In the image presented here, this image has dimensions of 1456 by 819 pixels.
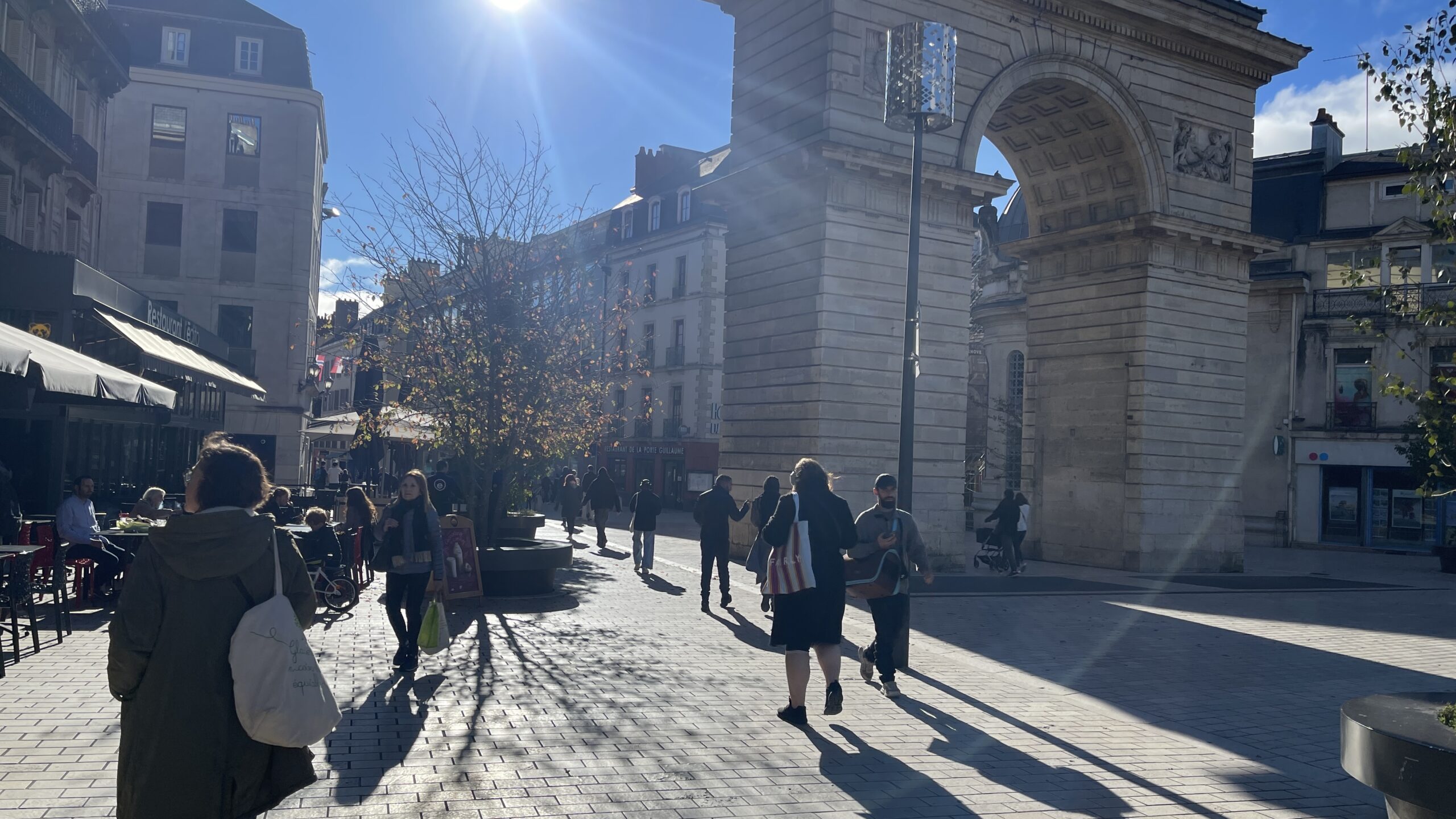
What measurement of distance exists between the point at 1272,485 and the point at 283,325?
3243 centimetres

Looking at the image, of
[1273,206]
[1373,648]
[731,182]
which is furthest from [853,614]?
[1273,206]

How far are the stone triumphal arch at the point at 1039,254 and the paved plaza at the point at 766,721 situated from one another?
21.6ft

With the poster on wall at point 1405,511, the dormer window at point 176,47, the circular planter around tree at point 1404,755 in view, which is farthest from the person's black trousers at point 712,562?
the dormer window at point 176,47

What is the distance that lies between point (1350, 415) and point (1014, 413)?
10.6 meters

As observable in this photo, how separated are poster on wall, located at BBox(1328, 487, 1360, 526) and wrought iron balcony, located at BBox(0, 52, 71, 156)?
3641 cm

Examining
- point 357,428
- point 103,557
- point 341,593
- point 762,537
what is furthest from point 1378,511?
point 103,557

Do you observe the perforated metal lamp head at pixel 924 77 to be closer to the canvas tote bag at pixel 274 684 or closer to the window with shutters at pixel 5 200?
the canvas tote bag at pixel 274 684

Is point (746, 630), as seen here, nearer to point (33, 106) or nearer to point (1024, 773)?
point (1024, 773)

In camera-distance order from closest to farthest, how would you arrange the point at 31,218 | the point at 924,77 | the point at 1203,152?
1. the point at 924,77
2. the point at 31,218
3. the point at 1203,152

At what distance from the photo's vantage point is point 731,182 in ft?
70.3

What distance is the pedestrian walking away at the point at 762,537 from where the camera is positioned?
9.23 metres

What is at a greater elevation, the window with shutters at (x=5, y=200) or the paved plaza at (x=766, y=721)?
the window with shutters at (x=5, y=200)

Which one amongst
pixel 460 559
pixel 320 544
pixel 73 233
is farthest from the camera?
pixel 73 233

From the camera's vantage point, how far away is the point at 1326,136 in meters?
38.2
